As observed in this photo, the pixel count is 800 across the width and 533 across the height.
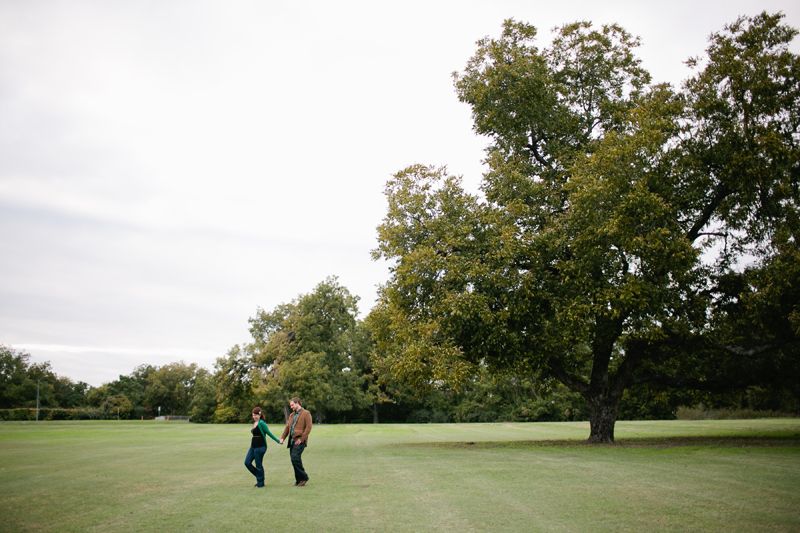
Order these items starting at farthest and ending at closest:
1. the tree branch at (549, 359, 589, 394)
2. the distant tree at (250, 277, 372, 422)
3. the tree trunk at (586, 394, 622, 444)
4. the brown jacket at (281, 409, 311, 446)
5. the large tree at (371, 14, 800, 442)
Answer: the distant tree at (250, 277, 372, 422) → the tree branch at (549, 359, 589, 394) → the tree trunk at (586, 394, 622, 444) → the large tree at (371, 14, 800, 442) → the brown jacket at (281, 409, 311, 446)

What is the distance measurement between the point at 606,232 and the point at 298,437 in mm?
12290

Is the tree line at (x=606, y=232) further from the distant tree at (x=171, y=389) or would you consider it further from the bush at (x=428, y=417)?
the distant tree at (x=171, y=389)

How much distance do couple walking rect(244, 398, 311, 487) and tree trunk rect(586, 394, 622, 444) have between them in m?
14.0

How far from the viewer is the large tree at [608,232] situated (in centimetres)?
1733

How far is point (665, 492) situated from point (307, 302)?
56.2 meters

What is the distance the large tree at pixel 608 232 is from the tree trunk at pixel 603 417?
0.08 metres

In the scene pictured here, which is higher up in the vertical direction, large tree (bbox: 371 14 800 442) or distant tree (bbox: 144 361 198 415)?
large tree (bbox: 371 14 800 442)

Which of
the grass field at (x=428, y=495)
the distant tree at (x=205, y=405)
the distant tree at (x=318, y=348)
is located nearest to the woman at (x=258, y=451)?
the grass field at (x=428, y=495)

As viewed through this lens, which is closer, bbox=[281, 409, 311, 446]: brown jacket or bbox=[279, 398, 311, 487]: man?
bbox=[279, 398, 311, 487]: man

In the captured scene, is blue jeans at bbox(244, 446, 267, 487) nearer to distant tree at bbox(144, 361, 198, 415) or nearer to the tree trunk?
the tree trunk

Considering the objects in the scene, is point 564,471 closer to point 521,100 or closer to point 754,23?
point 521,100

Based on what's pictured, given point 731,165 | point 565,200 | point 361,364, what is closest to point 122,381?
point 361,364

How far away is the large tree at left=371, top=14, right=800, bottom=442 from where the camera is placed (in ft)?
56.9

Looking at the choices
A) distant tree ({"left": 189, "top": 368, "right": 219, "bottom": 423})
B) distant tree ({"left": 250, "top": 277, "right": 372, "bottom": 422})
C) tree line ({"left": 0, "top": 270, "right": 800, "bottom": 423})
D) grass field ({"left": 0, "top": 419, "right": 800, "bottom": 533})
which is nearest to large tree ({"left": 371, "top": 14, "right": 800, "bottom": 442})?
grass field ({"left": 0, "top": 419, "right": 800, "bottom": 533})
